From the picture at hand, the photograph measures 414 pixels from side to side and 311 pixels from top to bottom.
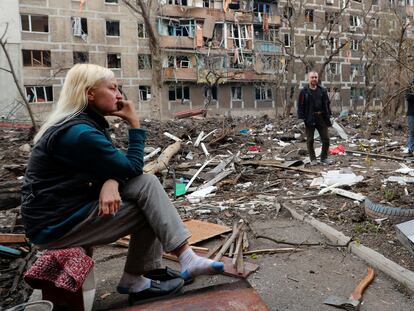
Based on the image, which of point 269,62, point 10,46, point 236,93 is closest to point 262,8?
point 269,62

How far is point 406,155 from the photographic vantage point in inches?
401

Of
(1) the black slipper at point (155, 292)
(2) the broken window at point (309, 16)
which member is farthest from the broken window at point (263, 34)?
(1) the black slipper at point (155, 292)

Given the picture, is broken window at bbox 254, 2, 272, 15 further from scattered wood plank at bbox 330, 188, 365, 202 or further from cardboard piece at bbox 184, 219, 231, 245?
cardboard piece at bbox 184, 219, 231, 245

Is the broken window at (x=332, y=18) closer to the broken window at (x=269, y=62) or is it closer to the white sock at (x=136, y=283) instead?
the broken window at (x=269, y=62)

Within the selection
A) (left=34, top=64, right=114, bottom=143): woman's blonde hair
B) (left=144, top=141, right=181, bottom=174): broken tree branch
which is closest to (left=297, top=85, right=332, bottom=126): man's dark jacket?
(left=144, top=141, right=181, bottom=174): broken tree branch

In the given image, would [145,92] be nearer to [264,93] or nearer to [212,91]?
[212,91]

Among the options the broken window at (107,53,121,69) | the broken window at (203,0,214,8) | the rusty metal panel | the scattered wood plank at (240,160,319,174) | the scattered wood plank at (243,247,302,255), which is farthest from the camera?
the broken window at (203,0,214,8)

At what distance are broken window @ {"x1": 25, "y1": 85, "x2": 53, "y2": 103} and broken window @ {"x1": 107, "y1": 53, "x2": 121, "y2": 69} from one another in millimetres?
5798

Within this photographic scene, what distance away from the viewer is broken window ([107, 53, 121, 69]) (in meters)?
35.7

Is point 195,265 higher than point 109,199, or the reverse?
point 109,199

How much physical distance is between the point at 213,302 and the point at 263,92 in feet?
131

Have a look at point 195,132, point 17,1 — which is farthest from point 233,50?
point 195,132

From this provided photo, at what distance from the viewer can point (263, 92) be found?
4122 cm

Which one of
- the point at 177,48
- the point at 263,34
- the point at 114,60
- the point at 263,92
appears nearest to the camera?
the point at 114,60
